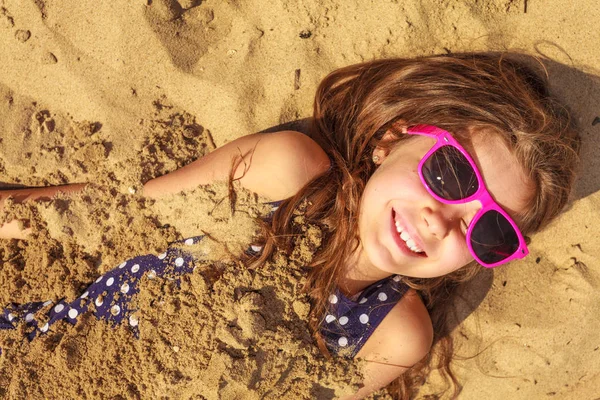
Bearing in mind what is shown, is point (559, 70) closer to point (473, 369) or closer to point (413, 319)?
point (413, 319)

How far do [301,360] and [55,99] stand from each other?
66.3 inches

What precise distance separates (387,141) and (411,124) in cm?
12

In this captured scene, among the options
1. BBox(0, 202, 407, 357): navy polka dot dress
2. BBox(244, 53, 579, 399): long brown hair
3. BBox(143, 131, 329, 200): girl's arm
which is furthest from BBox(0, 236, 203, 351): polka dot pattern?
BBox(244, 53, 579, 399): long brown hair

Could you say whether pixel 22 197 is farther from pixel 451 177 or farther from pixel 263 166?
pixel 451 177

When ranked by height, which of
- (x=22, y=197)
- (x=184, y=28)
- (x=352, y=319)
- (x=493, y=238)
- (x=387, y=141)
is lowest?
(x=352, y=319)

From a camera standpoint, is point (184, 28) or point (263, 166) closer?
point (263, 166)

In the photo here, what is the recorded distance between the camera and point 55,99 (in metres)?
2.63

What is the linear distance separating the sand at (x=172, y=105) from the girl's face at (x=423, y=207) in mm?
443

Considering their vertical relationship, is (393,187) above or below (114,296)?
above

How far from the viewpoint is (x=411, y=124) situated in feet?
7.63

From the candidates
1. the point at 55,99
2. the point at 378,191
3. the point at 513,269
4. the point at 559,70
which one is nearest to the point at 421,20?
the point at 559,70

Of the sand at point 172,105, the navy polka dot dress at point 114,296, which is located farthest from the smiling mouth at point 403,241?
the navy polka dot dress at point 114,296

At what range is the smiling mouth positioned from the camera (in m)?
2.18

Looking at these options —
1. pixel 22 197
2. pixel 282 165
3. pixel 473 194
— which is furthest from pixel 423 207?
pixel 22 197
